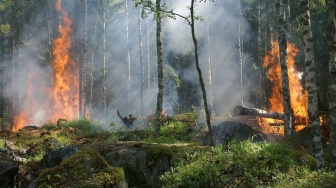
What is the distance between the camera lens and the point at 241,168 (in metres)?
6.61

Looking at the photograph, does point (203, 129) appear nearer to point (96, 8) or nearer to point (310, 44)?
point (310, 44)

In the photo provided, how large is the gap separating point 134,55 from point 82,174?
4354 centimetres

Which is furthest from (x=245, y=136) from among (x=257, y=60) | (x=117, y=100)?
(x=117, y=100)

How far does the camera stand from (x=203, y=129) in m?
15.9

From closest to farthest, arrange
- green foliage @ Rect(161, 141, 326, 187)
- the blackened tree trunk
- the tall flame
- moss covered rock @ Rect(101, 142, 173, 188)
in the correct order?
green foliage @ Rect(161, 141, 326, 187) < moss covered rock @ Rect(101, 142, 173, 188) < the blackened tree trunk < the tall flame

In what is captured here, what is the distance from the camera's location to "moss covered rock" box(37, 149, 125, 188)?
5012 millimetres

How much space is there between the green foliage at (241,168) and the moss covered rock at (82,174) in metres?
1.74

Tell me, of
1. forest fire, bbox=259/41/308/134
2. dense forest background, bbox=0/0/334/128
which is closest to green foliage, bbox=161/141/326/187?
forest fire, bbox=259/41/308/134

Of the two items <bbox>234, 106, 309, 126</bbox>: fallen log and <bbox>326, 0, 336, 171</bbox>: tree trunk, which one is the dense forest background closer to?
<bbox>234, 106, 309, 126</bbox>: fallen log

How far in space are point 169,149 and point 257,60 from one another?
28332 mm

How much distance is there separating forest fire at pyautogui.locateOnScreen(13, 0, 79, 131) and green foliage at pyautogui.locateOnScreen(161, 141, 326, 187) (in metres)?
29.0

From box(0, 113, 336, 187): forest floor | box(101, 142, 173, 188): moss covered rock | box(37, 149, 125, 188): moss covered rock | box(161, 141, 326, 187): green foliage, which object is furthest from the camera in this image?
box(101, 142, 173, 188): moss covered rock

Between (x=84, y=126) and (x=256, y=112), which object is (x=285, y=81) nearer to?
(x=256, y=112)

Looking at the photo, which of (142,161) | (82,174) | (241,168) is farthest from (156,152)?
(82,174)
